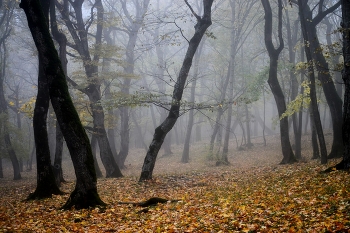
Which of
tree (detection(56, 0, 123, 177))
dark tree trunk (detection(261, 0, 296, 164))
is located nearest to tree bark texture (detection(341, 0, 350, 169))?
dark tree trunk (detection(261, 0, 296, 164))

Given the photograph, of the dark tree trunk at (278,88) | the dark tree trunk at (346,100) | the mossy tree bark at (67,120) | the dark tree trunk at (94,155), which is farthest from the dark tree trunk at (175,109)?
the dark tree trunk at (94,155)

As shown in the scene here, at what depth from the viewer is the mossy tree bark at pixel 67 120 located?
938 centimetres

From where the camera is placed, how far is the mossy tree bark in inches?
369

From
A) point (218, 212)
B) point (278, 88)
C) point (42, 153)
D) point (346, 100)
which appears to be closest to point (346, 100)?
point (346, 100)

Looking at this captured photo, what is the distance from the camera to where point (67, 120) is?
9.40 metres

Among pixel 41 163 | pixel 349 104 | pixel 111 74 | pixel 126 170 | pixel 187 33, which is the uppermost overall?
pixel 187 33

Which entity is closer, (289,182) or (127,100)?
(289,182)

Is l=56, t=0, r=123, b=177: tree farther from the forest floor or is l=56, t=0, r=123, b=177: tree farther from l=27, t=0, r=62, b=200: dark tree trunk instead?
the forest floor

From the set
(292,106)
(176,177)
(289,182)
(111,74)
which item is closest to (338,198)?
(289,182)

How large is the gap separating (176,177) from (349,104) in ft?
28.4

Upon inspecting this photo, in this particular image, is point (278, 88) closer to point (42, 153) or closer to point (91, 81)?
point (91, 81)

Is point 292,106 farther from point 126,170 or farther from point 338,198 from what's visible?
point 126,170

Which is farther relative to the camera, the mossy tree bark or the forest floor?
the mossy tree bark

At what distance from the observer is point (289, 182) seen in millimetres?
10648
